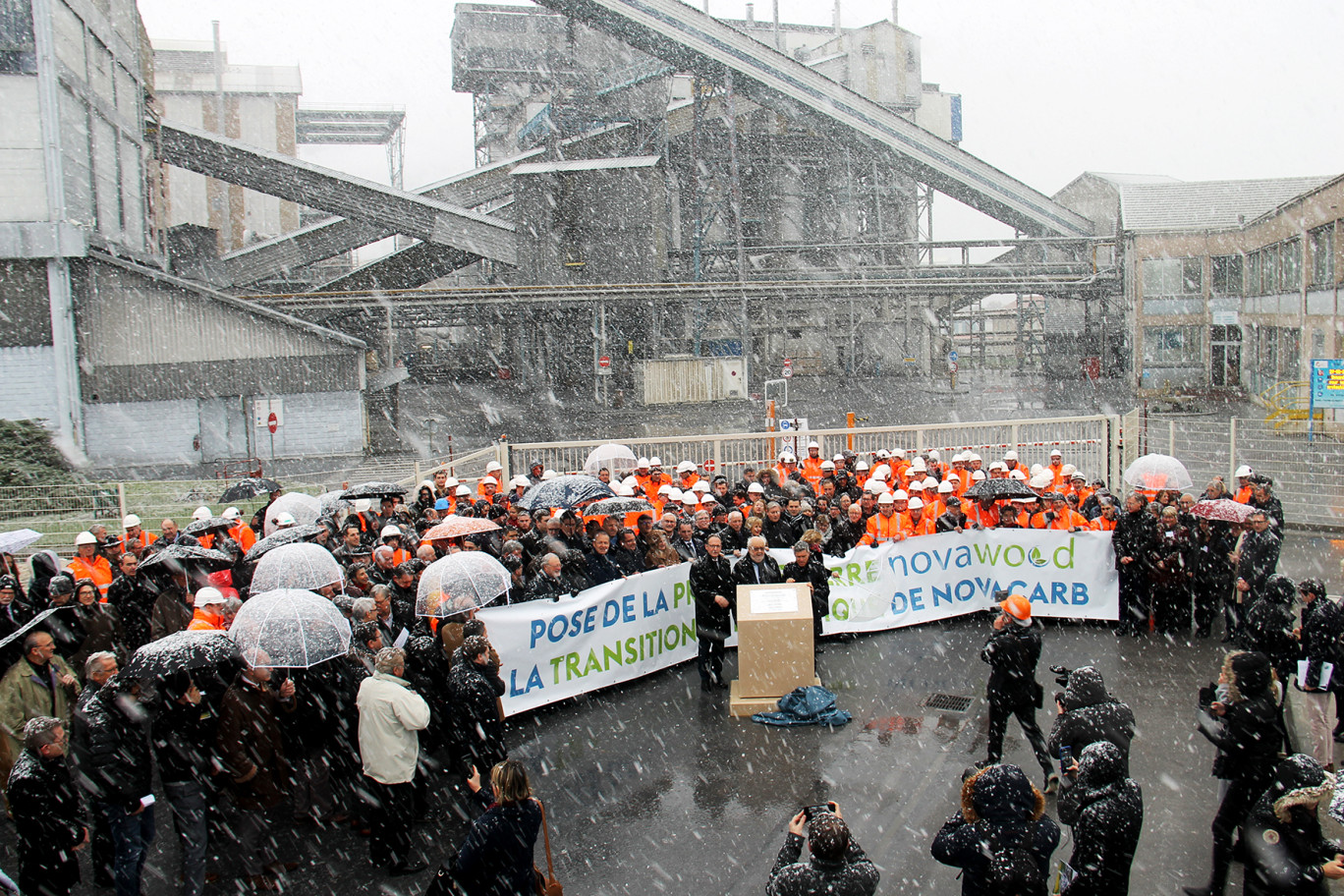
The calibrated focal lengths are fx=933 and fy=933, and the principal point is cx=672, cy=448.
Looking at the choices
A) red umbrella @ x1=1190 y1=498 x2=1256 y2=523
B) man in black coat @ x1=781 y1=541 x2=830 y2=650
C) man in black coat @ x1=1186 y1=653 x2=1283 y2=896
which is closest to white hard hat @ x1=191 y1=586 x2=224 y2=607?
man in black coat @ x1=781 y1=541 x2=830 y2=650

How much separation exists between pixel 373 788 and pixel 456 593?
1484 millimetres

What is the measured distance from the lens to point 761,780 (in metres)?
6.45

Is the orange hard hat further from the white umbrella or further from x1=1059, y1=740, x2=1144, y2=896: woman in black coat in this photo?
the white umbrella

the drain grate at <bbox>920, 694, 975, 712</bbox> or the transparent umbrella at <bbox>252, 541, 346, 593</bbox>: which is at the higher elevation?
the transparent umbrella at <bbox>252, 541, 346, 593</bbox>

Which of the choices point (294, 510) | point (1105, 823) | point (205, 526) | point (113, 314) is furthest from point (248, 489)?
point (113, 314)

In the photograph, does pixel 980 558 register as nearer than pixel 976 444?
Yes

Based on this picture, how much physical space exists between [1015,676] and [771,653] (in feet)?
6.73

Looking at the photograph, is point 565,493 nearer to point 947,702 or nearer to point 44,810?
Answer: point 947,702

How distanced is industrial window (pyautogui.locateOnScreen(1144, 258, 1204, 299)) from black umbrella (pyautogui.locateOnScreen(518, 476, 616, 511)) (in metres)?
36.6

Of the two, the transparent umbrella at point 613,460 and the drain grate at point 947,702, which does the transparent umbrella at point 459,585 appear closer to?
the drain grate at point 947,702

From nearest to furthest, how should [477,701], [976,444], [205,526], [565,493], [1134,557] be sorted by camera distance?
[477,701] → [1134,557] → [205,526] → [565,493] → [976,444]

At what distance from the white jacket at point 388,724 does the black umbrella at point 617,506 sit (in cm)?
390

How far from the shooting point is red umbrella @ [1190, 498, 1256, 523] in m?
8.50

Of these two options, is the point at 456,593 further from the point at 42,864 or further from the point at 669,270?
the point at 669,270
